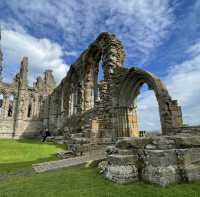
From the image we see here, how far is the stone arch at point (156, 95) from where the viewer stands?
25.1ft

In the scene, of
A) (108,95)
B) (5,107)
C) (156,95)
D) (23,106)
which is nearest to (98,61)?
(108,95)

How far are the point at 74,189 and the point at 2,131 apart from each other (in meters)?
29.4

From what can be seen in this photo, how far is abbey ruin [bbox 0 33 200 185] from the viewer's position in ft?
11.1

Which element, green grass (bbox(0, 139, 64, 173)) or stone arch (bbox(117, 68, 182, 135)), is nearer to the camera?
green grass (bbox(0, 139, 64, 173))

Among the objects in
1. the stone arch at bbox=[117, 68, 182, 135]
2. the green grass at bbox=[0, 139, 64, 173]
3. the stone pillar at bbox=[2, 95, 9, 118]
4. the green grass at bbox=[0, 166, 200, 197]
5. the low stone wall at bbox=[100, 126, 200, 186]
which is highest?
the stone pillar at bbox=[2, 95, 9, 118]

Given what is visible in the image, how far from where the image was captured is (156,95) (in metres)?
8.52

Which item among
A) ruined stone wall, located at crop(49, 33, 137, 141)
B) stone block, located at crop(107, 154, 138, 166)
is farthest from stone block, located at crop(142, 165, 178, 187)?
ruined stone wall, located at crop(49, 33, 137, 141)

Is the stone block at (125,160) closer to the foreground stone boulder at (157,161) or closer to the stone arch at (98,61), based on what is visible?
the foreground stone boulder at (157,161)

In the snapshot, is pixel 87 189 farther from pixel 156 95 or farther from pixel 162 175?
pixel 156 95

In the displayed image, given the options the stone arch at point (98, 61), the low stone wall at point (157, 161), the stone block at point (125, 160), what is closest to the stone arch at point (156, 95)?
the stone arch at point (98, 61)

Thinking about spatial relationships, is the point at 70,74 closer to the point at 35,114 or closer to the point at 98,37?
the point at 98,37

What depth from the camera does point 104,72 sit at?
11750 millimetres

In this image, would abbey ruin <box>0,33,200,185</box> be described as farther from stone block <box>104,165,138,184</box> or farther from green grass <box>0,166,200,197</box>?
green grass <box>0,166,200,197</box>

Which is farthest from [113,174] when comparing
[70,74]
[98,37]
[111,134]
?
[70,74]
